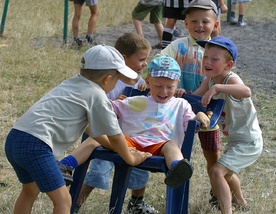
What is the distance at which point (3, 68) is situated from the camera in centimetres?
813

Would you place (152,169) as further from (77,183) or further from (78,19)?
(78,19)

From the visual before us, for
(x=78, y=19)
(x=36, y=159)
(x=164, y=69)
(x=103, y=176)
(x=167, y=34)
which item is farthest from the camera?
(x=78, y=19)

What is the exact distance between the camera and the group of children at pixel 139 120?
3750 mm

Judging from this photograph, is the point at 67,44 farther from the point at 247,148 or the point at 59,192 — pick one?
the point at 59,192

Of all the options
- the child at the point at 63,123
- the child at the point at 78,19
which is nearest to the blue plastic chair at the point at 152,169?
the child at the point at 63,123

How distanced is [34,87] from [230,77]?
11.6 ft

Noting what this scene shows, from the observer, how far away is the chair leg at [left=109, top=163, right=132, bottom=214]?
4254 millimetres

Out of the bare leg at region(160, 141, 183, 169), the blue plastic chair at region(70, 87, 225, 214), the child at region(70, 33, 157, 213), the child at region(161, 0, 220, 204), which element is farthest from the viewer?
the child at region(161, 0, 220, 204)

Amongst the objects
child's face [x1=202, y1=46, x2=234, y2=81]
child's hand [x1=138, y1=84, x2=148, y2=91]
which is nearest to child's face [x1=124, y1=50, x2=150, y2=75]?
child's hand [x1=138, y1=84, x2=148, y2=91]

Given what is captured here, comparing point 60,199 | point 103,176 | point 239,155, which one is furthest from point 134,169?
point 60,199

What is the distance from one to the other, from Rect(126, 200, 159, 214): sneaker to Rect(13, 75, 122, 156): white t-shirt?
113cm

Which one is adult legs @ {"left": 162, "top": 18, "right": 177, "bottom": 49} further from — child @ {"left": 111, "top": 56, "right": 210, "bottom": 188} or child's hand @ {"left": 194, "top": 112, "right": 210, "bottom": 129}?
child's hand @ {"left": 194, "top": 112, "right": 210, "bottom": 129}

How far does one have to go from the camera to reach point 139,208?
188 inches

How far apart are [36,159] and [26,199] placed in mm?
443
